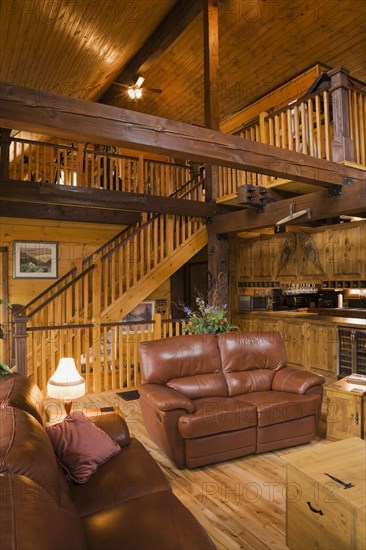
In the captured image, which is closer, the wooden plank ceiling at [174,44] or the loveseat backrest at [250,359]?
the loveseat backrest at [250,359]

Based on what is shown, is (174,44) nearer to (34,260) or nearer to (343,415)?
(34,260)

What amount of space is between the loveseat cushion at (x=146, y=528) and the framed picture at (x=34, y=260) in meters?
5.81

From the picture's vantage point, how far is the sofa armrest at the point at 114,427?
2496 mm

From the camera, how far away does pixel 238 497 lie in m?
2.80

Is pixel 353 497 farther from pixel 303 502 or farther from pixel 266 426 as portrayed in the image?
pixel 266 426

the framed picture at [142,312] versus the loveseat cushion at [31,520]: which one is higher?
the framed picture at [142,312]

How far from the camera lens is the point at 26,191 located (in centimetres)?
569

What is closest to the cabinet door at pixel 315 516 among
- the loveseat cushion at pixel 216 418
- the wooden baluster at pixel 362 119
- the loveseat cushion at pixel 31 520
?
the loveseat cushion at pixel 216 418

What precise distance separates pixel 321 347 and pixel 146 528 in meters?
5.41

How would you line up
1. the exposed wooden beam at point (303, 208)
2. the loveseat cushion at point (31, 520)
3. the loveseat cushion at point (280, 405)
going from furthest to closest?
the exposed wooden beam at point (303, 208), the loveseat cushion at point (280, 405), the loveseat cushion at point (31, 520)

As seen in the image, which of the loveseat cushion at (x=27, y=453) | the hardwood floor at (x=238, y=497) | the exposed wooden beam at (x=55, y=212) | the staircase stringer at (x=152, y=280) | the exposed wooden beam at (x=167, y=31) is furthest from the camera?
the exposed wooden beam at (x=167, y=31)

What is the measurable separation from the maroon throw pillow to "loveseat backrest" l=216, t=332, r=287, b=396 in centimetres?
186

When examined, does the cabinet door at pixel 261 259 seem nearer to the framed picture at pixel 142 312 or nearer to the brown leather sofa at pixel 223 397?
the framed picture at pixel 142 312

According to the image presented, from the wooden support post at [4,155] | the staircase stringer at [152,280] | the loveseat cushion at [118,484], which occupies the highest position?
the wooden support post at [4,155]
